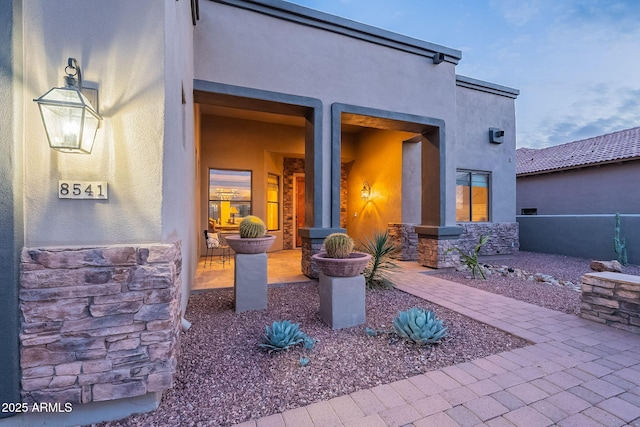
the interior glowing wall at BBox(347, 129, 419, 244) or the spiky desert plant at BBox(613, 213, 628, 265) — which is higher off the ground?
the interior glowing wall at BBox(347, 129, 419, 244)

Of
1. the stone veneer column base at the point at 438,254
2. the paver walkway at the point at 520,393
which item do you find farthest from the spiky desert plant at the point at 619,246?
the paver walkway at the point at 520,393

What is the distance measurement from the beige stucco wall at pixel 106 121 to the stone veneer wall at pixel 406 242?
6.31 m

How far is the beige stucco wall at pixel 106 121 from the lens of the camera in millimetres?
1675

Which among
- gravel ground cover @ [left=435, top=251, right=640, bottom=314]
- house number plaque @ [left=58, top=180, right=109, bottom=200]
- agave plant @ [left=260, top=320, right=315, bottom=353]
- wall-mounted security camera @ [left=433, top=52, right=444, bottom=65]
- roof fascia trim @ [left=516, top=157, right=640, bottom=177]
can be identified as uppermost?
wall-mounted security camera @ [left=433, top=52, right=444, bottom=65]

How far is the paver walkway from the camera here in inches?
65.6

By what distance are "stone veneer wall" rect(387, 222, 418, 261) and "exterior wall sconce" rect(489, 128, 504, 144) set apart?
13.0 feet

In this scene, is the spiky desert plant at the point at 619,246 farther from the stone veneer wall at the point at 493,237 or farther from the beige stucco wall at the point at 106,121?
the beige stucco wall at the point at 106,121

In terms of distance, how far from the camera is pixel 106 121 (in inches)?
70.6

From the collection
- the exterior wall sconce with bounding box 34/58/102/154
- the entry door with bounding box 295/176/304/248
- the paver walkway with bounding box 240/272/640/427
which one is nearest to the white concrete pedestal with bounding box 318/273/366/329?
the paver walkway with bounding box 240/272/640/427

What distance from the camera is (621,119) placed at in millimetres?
34938

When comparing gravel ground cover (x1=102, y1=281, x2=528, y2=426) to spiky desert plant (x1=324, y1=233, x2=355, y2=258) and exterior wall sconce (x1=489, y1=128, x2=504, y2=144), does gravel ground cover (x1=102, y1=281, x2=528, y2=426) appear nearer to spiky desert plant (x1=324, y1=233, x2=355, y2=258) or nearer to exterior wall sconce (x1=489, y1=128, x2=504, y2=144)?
spiky desert plant (x1=324, y1=233, x2=355, y2=258)

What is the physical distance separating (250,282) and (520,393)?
9.58 ft

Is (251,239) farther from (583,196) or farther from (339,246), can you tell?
(583,196)

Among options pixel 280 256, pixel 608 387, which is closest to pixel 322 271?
pixel 608 387
